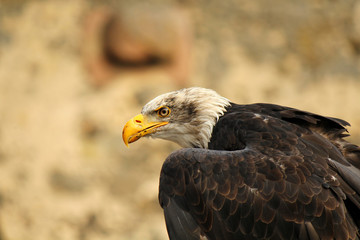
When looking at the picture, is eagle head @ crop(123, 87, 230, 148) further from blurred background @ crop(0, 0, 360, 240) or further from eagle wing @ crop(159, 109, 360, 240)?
blurred background @ crop(0, 0, 360, 240)

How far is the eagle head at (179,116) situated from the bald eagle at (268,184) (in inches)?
14.1

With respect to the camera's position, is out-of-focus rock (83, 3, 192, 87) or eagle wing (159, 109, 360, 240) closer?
eagle wing (159, 109, 360, 240)

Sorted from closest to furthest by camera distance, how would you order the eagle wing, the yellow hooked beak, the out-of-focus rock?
the eagle wing < the yellow hooked beak < the out-of-focus rock

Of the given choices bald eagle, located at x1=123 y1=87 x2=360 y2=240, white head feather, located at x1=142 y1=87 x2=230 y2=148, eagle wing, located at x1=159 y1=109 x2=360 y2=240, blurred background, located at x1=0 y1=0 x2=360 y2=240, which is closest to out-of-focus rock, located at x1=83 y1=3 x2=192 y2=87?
blurred background, located at x1=0 y1=0 x2=360 y2=240

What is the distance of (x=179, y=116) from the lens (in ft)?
13.1

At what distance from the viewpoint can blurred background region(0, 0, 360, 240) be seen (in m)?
7.34


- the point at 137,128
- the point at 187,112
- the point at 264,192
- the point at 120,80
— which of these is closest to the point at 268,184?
the point at 264,192

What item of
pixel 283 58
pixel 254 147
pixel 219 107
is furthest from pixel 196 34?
pixel 254 147

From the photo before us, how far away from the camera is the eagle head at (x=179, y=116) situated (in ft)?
12.8

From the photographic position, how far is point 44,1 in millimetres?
7625

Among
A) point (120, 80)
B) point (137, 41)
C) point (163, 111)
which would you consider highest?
point (163, 111)

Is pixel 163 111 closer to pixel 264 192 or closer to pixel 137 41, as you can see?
pixel 264 192

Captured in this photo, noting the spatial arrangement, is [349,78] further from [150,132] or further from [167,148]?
[150,132]

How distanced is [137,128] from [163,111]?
0.23m
